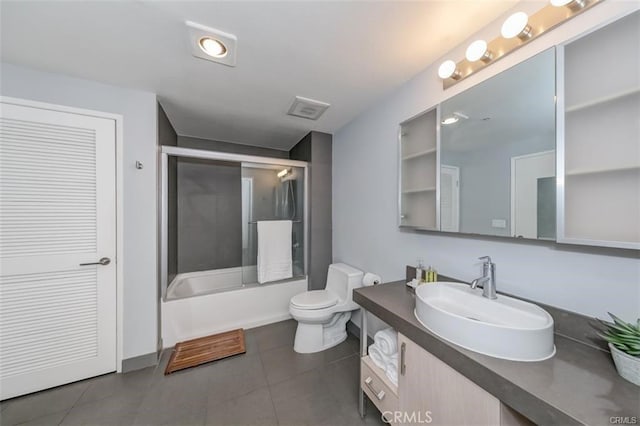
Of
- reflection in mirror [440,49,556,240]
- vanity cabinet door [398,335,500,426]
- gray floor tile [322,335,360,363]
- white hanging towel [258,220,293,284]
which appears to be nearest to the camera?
vanity cabinet door [398,335,500,426]

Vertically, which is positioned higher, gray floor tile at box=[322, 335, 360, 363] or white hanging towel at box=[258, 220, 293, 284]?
white hanging towel at box=[258, 220, 293, 284]

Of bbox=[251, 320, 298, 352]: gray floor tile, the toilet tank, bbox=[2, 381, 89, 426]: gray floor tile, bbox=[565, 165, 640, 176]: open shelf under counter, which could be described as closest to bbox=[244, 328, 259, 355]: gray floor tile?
bbox=[251, 320, 298, 352]: gray floor tile

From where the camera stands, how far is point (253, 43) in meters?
1.27

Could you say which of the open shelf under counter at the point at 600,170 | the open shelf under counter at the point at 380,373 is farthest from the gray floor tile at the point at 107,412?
the open shelf under counter at the point at 600,170

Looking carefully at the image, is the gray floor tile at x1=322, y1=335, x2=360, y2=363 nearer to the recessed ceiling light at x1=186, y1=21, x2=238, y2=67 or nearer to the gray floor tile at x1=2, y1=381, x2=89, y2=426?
the gray floor tile at x1=2, y1=381, x2=89, y2=426

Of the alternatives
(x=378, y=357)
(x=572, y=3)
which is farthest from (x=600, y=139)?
(x=378, y=357)

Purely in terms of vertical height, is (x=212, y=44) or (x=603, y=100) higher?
(x=212, y=44)

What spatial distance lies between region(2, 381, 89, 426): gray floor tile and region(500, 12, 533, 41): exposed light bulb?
3.25m

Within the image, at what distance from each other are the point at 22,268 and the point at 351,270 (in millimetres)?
2437

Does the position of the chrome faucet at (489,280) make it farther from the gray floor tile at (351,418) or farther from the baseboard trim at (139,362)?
the baseboard trim at (139,362)

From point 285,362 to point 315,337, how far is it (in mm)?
314

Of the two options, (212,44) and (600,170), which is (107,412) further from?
(600,170)

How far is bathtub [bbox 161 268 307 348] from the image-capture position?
2059mm

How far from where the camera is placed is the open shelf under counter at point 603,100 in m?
0.75
